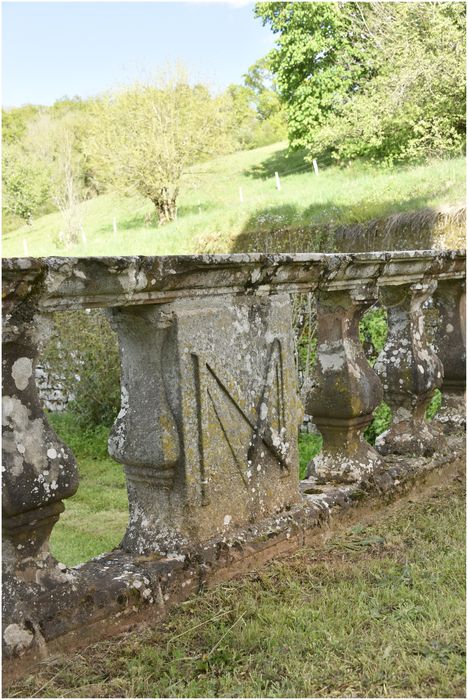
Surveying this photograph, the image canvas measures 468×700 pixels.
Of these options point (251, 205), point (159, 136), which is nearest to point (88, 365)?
point (251, 205)

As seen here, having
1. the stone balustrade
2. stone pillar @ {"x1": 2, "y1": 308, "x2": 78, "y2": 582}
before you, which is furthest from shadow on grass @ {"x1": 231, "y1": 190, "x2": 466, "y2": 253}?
stone pillar @ {"x1": 2, "y1": 308, "x2": 78, "y2": 582}

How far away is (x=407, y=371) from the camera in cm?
402

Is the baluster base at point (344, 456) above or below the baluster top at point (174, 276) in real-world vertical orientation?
below

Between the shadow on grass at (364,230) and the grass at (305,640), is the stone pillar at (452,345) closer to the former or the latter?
the grass at (305,640)

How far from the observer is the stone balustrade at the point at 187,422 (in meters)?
2.17

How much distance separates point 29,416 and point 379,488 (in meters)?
1.98

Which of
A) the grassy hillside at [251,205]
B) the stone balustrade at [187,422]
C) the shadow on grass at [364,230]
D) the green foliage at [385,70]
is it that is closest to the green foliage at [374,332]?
the shadow on grass at [364,230]

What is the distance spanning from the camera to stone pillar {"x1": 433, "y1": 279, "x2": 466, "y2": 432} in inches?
177

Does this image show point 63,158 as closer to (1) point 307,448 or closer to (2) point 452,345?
(1) point 307,448

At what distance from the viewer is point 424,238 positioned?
964cm

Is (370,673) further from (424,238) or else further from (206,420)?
(424,238)

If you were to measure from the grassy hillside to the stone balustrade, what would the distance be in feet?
25.2

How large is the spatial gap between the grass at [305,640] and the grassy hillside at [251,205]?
28.0 feet

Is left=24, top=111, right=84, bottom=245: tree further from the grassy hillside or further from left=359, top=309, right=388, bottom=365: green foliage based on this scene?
left=359, top=309, right=388, bottom=365: green foliage
